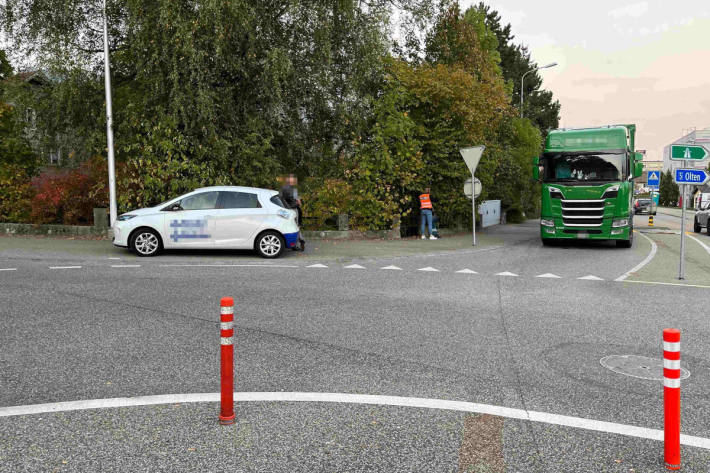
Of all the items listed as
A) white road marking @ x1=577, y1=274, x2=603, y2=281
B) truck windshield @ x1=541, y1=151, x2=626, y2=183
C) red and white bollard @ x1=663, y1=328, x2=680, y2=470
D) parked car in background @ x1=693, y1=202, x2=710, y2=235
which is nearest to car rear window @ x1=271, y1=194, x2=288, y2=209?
white road marking @ x1=577, y1=274, x2=603, y2=281

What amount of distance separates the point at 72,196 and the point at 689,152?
53.9ft

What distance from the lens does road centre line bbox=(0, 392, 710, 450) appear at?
12.7 feet

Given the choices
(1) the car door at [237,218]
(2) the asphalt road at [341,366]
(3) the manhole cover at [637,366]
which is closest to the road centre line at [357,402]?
(2) the asphalt road at [341,366]

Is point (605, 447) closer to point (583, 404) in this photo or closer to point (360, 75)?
point (583, 404)

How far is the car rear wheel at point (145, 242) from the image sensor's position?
13242mm

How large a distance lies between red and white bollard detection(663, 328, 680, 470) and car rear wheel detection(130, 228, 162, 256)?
1182 cm

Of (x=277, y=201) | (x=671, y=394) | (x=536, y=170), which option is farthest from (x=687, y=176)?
(x=671, y=394)

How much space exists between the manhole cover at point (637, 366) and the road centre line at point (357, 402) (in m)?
1.26

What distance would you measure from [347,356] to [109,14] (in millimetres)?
15055

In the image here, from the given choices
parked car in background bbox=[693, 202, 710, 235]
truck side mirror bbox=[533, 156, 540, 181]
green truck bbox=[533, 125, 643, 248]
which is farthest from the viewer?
parked car in background bbox=[693, 202, 710, 235]

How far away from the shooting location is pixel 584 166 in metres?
16.5

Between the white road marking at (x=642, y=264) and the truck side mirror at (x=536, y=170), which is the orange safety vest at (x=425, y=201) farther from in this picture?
the white road marking at (x=642, y=264)

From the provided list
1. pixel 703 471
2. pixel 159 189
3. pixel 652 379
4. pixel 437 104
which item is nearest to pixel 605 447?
pixel 703 471

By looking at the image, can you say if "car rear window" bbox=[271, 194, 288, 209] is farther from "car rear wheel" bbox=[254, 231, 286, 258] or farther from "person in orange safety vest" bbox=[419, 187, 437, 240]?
"person in orange safety vest" bbox=[419, 187, 437, 240]
